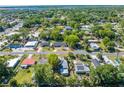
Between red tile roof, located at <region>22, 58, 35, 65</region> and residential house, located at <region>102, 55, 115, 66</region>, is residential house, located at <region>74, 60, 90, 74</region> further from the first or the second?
red tile roof, located at <region>22, 58, 35, 65</region>

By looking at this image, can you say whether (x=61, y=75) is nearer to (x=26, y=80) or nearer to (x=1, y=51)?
(x=26, y=80)

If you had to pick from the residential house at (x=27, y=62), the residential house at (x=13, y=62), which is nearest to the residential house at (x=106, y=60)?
the residential house at (x=27, y=62)

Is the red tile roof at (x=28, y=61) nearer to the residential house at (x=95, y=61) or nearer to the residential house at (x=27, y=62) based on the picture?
the residential house at (x=27, y=62)

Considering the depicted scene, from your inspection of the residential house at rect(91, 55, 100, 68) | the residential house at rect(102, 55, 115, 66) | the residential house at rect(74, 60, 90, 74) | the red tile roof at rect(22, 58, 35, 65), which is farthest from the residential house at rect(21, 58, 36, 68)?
the residential house at rect(102, 55, 115, 66)

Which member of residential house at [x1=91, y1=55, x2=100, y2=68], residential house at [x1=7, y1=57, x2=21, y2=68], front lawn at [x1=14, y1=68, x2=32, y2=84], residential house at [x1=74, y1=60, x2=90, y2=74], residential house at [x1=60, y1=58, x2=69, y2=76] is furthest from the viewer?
residential house at [x1=91, y1=55, x2=100, y2=68]

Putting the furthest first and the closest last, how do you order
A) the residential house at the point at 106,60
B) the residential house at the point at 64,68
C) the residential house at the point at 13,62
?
the residential house at the point at 106,60 → the residential house at the point at 13,62 → the residential house at the point at 64,68

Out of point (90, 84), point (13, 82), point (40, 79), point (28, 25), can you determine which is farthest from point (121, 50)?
point (28, 25)

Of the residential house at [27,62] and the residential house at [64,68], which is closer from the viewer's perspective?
the residential house at [64,68]

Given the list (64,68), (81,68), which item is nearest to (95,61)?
(81,68)

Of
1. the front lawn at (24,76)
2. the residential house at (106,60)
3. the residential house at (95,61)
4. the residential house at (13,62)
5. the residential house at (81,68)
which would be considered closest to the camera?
the front lawn at (24,76)

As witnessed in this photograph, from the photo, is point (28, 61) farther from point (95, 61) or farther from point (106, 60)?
point (106, 60)

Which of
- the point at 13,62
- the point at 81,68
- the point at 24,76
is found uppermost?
the point at 81,68
